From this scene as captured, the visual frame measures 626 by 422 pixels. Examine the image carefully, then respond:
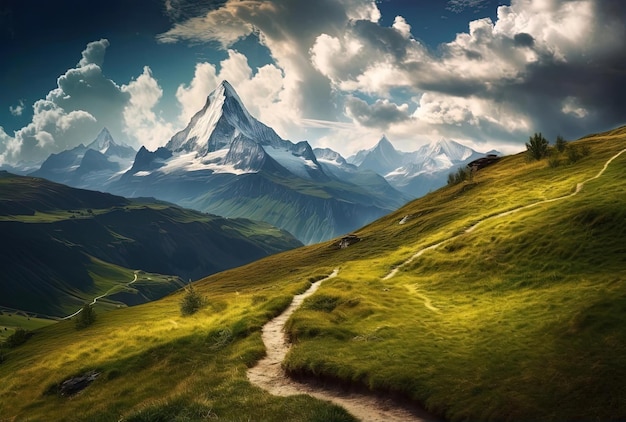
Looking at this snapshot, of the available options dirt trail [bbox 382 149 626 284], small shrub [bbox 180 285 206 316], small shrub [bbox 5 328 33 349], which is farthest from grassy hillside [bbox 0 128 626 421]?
small shrub [bbox 5 328 33 349]

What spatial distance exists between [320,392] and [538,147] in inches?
4910

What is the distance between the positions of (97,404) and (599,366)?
124ft

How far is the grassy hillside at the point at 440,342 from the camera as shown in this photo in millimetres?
22953

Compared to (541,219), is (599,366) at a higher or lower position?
lower

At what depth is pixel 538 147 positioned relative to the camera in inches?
4884

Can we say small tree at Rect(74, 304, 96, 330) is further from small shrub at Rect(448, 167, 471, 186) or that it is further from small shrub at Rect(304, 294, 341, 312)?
small shrub at Rect(448, 167, 471, 186)

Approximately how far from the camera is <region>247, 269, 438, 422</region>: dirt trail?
23391mm

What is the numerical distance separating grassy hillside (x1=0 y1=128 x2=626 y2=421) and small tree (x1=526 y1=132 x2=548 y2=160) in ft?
187

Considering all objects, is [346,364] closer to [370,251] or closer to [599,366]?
[599,366]

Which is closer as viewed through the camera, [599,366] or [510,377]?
[599,366]

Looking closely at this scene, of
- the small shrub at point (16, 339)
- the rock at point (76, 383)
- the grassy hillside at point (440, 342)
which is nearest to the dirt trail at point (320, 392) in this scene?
the grassy hillside at point (440, 342)

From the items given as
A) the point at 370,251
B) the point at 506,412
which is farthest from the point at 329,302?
the point at 370,251

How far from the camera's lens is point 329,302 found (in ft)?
157

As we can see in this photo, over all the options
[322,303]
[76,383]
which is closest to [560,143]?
[322,303]
